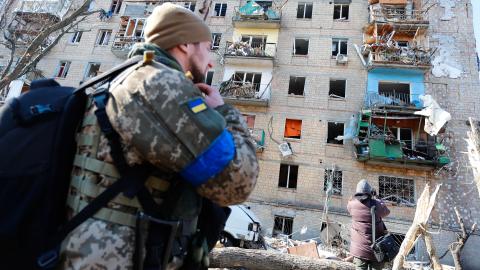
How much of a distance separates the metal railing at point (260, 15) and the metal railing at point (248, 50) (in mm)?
1768

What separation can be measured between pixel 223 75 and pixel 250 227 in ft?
40.5

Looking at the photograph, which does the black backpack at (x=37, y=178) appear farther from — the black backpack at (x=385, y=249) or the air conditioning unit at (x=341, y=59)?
the air conditioning unit at (x=341, y=59)

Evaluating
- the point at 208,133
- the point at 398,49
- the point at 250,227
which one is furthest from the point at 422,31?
the point at 208,133

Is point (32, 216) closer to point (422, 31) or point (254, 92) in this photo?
point (254, 92)

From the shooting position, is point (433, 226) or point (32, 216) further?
point (433, 226)

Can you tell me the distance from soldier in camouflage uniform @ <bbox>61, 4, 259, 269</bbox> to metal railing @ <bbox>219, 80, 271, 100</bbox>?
17.1m

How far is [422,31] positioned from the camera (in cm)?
1809

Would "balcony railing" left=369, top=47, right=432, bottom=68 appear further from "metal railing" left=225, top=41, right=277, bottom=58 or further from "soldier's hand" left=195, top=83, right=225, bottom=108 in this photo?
"soldier's hand" left=195, top=83, right=225, bottom=108

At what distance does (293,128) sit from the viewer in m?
18.0

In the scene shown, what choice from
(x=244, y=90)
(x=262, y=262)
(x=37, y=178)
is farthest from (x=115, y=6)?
(x=37, y=178)

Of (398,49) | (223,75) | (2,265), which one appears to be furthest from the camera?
(223,75)

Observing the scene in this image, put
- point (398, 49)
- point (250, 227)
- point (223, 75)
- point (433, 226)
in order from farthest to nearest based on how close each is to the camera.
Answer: point (223, 75), point (398, 49), point (433, 226), point (250, 227)

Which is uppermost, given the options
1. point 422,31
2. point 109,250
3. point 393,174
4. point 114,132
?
point 422,31

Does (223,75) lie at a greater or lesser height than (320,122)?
greater
